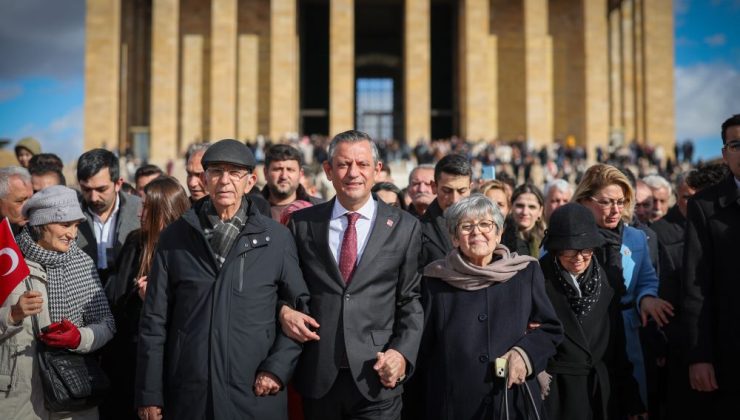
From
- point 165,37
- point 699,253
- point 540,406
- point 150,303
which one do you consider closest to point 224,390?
point 150,303

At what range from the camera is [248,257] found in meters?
4.19

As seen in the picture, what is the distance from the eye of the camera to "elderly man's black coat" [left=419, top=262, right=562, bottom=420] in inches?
165

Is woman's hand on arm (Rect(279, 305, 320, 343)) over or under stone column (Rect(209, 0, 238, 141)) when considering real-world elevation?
under

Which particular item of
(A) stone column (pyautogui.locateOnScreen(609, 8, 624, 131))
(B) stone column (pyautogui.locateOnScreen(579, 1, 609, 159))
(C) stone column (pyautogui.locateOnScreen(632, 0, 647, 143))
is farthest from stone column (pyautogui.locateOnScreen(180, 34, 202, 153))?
(C) stone column (pyautogui.locateOnScreen(632, 0, 647, 143))

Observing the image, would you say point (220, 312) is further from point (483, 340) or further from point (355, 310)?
point (483, 340)

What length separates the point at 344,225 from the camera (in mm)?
4422

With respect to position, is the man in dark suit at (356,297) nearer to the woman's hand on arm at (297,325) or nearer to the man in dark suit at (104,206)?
the woman's hand on arm at (297,325)

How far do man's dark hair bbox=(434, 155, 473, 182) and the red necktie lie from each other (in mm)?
1719

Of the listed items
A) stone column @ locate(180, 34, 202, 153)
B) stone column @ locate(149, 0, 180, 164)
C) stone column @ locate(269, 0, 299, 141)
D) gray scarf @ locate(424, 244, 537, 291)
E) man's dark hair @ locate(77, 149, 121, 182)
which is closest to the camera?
gray scarf @ locate(424, 244, 537, 291)

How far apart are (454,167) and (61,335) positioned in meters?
3.37

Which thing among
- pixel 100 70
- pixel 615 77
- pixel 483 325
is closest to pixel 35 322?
pixel 483 325

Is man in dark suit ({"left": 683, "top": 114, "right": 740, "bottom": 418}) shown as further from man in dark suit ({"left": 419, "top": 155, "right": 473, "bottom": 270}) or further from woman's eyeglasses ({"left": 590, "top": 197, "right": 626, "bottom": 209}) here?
man in dark suit ({"left": 419, "top": 155, "right": 473, "bottom": 270})

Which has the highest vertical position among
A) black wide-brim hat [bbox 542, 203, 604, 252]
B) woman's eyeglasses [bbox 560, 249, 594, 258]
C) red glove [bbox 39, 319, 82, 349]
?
black wide-brim hat [bbox 542, 203, 604, 252]

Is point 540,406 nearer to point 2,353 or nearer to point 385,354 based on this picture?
point 385,354
